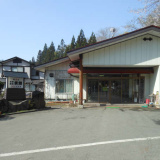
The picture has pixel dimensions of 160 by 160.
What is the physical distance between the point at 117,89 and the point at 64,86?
5.91 m

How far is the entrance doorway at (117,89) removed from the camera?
1377cm

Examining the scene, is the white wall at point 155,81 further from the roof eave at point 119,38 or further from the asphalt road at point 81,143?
the asphalt road at point 81,143

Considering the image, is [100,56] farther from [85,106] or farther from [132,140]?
[132,140]

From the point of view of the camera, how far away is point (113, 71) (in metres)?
13.2

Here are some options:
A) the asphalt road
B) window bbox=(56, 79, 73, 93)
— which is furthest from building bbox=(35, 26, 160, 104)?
the asphalt road

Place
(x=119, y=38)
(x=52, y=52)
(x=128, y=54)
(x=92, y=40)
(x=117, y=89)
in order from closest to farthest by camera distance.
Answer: (x=119, y=38)
(x=128, y=54)
(x=117, y=89)
(x=92, y=40)
(x=52, y=52)

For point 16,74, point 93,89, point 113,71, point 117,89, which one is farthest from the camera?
point 16,74

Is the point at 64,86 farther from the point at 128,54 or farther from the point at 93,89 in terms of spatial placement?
the point at 128,54

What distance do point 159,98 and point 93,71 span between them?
5321 mm

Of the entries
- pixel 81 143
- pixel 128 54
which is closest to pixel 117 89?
pixel 128 54

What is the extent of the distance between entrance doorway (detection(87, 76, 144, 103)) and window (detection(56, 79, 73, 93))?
135 inches

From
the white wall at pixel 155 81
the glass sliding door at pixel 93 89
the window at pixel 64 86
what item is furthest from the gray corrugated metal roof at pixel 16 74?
the white wall at pixel 155 81

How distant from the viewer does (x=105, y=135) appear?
536 centimetres

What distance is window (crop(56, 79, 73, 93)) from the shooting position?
1709 cm
